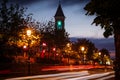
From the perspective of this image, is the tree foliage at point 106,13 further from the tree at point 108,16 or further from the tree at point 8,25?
the tree at point 8,25

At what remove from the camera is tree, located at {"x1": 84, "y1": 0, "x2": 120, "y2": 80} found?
15704 mm

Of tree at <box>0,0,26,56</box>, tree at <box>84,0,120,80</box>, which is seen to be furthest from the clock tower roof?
tree at <box>84,0,120,80</box>

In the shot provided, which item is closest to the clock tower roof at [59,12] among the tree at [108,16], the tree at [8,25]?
the tree at [8,25]

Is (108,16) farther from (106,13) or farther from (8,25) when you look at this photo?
(8,25)

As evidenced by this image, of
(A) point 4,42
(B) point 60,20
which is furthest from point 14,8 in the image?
(B) point 60,20

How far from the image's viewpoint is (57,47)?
76812 mm

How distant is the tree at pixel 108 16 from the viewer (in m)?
15.7

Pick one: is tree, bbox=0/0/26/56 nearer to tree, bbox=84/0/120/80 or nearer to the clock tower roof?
tree, bbox=84/0/120/80

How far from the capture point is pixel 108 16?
1625 cm

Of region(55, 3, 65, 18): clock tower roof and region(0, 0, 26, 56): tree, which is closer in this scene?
region(0, 0, 26, 56): tree

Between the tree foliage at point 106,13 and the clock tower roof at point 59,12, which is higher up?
the clock tower roof at point 59,12

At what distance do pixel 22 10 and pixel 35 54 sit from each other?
19.0 metres

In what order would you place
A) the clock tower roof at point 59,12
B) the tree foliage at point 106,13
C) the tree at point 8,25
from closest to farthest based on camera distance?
the tree foliage at point 106,13 < the tree at point 8,25 < the clock tower roof at point 59,12

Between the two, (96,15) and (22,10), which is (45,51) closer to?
(22,10)
